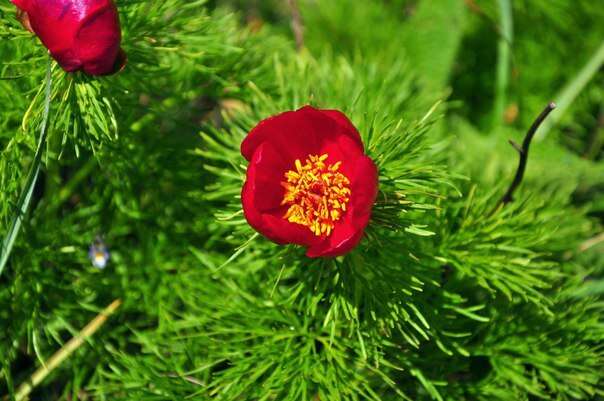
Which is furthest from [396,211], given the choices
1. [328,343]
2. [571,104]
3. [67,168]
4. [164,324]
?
[571,104]

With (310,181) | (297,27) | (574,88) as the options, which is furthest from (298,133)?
(574,88)

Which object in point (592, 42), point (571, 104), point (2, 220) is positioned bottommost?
point (571, 104)

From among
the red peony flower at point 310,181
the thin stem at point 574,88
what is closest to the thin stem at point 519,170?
the red peony flower at point 310,181

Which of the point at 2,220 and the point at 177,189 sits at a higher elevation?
the point at 2,220

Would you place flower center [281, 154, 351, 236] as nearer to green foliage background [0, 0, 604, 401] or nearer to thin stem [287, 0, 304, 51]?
green foliage background [0, 0, 604, 401]

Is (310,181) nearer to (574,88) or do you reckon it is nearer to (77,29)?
(77,29)

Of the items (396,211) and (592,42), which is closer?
(396,211)

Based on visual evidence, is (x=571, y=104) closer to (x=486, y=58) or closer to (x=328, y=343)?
(x=486, y=58)
